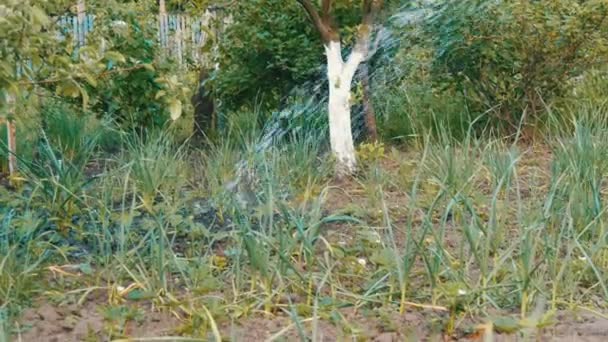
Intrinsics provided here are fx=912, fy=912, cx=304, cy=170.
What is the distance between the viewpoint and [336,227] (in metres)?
4.78

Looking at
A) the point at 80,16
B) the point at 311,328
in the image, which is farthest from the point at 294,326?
the point at 80,16

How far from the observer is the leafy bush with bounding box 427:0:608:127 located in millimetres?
7527

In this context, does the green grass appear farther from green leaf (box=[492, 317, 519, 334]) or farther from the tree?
the tree

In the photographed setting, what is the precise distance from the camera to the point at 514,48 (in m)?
7.82

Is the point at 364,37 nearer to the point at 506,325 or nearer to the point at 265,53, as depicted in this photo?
the point at 265,53

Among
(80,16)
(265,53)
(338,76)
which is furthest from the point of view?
(265,53)

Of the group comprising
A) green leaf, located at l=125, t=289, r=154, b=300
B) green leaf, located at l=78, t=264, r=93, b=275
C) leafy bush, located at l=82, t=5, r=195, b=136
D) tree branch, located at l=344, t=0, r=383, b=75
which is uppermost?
tree branch, located at l=344, t=0, r=383, b=75

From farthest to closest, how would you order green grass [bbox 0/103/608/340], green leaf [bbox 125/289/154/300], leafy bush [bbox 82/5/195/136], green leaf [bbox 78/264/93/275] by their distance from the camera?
leafy bush [bbox 82/5/195/136]
green leaf [bbox 78/264/93/275]
green leaf [bbox 125/289/154/300]
green grass [bbox 0/103/608/340]

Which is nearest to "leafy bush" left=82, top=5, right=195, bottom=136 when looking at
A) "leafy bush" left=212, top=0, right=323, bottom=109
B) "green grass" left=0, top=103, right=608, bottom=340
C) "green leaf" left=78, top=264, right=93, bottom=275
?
"leafy bush" left=212, top=0, right=323, bottom=109

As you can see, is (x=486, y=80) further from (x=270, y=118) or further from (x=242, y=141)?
(x=242, y=141)

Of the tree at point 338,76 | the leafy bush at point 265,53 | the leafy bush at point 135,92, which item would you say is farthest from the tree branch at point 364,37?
the leafy bush at point 135,92

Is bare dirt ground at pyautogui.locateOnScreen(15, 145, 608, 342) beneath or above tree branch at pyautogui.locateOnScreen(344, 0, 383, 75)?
beneath

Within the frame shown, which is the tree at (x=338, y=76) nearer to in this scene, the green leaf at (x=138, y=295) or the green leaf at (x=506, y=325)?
the green leaf at (x=138, y=295)

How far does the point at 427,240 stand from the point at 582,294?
94cm
